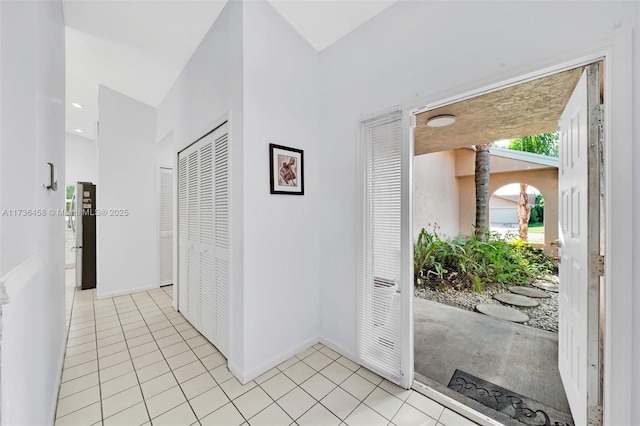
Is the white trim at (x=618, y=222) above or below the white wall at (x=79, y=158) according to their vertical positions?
below

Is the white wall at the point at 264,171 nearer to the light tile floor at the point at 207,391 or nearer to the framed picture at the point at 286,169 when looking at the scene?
the framed picture at the point at 286,169

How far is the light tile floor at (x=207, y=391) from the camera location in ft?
5.13

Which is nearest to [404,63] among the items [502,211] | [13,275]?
[13,275]

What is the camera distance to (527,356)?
7.41ft

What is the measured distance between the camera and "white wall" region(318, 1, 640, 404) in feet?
3.98

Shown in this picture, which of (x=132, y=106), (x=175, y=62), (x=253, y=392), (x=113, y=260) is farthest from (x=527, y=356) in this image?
(x=132, y=106)

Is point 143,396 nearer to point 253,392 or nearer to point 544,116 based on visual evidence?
point 253,392

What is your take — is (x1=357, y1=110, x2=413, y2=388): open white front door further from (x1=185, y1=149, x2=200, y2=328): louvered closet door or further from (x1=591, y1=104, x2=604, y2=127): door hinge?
(x1=185, y1=149, x2=200, y2=328): louvered closet door

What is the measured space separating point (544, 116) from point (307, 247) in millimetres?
2621

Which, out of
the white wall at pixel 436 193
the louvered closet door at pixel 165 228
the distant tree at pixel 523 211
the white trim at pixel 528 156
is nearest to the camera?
the louvered closet door at pixel 165 228

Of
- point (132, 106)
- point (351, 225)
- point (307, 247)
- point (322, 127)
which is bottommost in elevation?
point (307, 247)

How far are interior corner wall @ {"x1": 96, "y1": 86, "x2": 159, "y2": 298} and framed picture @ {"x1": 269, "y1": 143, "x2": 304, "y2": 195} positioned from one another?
123 inches

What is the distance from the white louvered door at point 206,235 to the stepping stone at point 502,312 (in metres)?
3.11

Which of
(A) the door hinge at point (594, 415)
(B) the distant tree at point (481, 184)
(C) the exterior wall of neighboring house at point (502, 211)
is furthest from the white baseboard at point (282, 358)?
(C) the exterior wall of neighboring house at point (502, 211)
